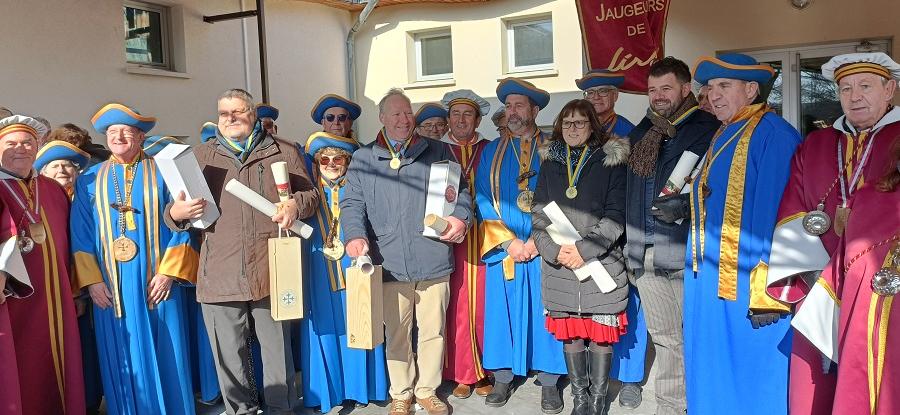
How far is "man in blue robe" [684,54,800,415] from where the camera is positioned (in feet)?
10.6

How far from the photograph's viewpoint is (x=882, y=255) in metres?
2.60

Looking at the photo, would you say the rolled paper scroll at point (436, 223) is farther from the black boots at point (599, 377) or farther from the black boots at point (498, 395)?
the black boots at point (498, 395)

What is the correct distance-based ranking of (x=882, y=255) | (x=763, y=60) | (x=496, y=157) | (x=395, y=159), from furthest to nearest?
(x=763, y=60) → (x=496, y=157) → (x=395, y=159) → (x=882, y=255)

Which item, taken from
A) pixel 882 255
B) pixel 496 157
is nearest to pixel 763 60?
pixel 496 157

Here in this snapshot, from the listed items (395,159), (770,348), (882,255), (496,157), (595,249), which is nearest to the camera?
(882,255)

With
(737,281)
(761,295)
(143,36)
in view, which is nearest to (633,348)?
(737,281)

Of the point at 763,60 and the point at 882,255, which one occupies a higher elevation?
the point at 763,60

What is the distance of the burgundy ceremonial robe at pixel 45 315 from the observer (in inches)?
146

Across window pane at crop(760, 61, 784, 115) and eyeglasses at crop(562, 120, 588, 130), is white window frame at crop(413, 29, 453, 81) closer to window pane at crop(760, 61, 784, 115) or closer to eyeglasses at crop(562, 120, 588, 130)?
window pane at crop(760, 61, 784, 115)

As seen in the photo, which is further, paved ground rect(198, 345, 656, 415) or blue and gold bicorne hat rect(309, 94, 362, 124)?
blue and gold bicorne hat rect(309, 94, 362, 124)

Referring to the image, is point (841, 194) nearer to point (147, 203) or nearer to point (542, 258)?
point (542, 258)

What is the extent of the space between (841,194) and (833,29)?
4996mm

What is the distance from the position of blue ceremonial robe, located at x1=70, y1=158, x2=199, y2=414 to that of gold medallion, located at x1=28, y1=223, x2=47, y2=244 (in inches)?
7.5

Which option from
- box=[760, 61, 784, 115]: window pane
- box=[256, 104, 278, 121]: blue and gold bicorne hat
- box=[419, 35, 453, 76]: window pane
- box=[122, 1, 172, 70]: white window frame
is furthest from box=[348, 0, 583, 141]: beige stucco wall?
box=[256, 104, 278, 121]: blue and gold bicorne hat
